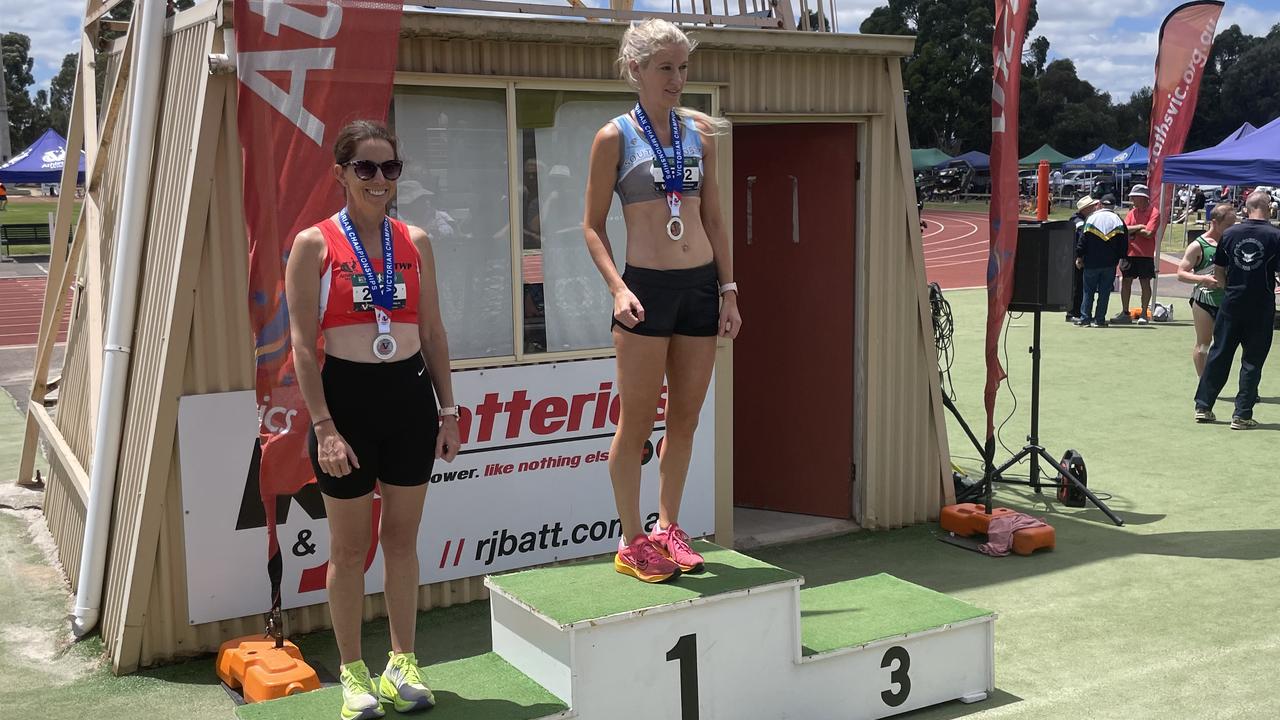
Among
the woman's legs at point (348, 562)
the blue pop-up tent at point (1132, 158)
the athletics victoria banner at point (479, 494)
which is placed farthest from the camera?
the blue pop-up tent at point (1132, 158)

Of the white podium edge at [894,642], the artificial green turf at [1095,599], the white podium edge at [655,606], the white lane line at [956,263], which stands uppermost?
the white lane line at [956,263]

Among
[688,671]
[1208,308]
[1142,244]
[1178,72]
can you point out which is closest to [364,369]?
[688,671]

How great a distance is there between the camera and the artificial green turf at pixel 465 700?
156 inches

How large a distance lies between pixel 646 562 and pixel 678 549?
146mm

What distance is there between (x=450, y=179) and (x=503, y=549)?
1.90m

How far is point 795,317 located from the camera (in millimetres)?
7727

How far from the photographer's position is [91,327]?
21.2ft

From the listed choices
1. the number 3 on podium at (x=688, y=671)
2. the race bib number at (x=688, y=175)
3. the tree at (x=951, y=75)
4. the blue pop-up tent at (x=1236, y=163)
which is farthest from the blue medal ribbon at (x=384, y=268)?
the tree at (x=951, y=75)

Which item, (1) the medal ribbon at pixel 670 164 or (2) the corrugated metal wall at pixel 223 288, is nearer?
(1) the medal ribbon at pixel 670 164

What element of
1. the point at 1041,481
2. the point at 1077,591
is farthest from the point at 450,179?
the point at 1041,481

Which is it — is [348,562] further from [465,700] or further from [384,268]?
[384,268]

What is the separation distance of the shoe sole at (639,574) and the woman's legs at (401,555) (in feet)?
2.95

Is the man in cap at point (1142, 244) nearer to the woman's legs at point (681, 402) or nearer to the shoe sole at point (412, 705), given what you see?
the woman's legs at point (681, 402)

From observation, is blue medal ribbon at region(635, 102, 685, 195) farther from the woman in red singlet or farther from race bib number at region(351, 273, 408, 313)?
race bib number at region(351, 273, 408, 313)
